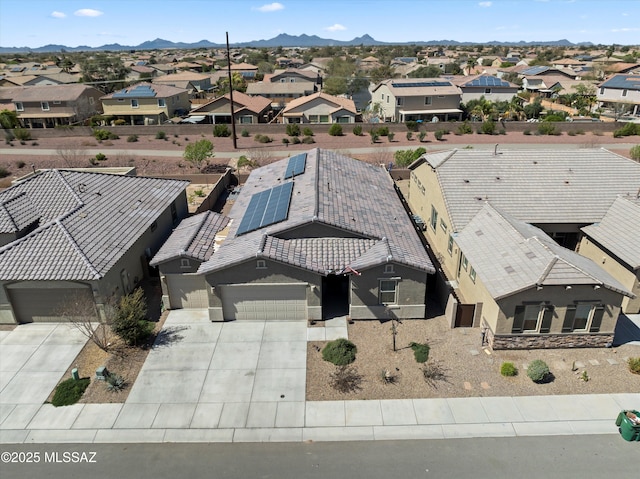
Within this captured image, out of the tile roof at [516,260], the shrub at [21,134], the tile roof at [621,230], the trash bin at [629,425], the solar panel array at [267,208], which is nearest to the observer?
the trash bin at [629,425]

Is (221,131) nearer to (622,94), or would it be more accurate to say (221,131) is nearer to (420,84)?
(420,84)

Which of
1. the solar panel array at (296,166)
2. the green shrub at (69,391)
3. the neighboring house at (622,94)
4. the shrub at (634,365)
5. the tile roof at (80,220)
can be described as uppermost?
the neighboring house at (622,94)

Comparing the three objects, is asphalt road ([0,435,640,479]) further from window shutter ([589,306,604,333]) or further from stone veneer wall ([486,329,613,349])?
window shutter ([589,306,604,333])

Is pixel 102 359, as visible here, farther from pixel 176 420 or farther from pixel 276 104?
pixel 276 104

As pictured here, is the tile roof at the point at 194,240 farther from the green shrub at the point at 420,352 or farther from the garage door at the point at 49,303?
the green shrub at the point at 420,352

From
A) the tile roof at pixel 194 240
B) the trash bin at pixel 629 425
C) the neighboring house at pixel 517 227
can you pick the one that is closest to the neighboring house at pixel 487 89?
the neighboring house at pixel 517 227

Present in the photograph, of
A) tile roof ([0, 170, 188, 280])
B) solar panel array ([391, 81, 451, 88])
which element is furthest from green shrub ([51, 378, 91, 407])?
solar panel array ([391, 81, 451, 88])
